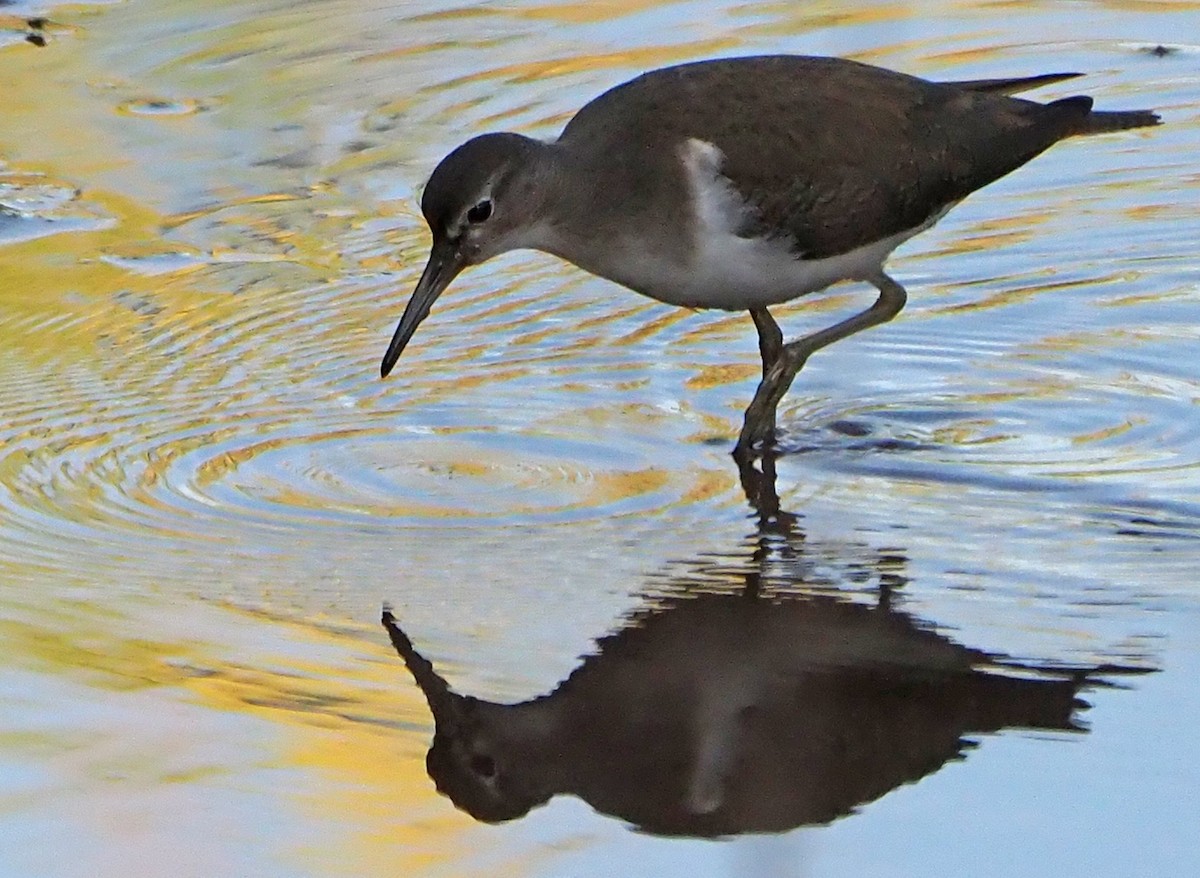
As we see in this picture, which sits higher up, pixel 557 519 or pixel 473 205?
pixel 473 205

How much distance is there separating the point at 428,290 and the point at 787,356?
93 cm

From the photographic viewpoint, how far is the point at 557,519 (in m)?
4.41

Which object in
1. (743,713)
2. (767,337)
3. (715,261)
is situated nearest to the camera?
(743,713)

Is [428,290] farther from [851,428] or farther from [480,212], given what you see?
[851,428]

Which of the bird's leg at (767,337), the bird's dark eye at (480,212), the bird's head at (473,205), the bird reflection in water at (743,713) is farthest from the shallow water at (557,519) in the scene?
the bird's dark eye at (480,212)

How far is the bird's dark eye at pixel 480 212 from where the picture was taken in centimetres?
500

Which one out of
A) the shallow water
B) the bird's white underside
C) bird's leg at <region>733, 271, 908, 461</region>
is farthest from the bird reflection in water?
the bird's white underside

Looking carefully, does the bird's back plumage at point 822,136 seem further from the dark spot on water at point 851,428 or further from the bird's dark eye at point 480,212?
the dark spot on water at point 851,428

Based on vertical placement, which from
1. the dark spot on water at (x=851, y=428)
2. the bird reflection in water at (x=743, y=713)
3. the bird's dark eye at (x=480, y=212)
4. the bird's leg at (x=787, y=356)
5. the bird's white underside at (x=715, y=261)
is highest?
the bird's dark eye at (x=480, y=212)

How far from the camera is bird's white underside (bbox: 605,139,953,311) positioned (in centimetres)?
509

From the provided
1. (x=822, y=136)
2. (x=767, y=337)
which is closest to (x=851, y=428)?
(x=767, y=337)

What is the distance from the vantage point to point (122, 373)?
17.7ft

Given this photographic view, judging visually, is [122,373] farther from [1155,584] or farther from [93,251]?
[1155,584]

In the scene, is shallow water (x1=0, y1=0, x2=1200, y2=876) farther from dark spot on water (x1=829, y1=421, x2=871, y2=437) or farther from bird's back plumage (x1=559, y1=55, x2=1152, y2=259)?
bird's back plumage (x1=559, y1=55, x2=1152, y2=259)
